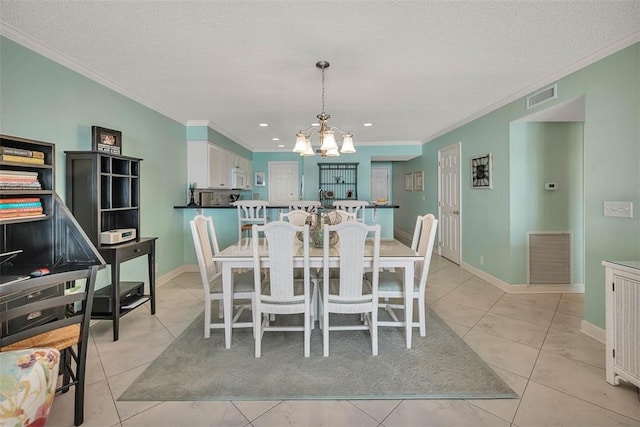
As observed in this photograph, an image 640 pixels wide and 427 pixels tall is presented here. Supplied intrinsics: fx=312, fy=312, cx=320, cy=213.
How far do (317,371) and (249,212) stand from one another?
3138 millimetres

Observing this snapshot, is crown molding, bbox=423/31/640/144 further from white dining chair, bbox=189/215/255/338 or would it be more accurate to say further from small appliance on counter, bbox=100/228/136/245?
small appliance on counter, bbox=100/228/136/245

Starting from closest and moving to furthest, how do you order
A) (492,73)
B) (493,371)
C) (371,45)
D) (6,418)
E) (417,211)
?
(6,418)
(493,371)
(371,45)
(492,73)
(417,211)

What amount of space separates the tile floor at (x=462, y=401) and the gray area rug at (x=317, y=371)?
0.23ft

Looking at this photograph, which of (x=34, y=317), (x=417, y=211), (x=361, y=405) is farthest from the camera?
(x=417, y=211)

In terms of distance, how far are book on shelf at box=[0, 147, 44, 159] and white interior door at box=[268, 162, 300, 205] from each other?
5980 mm

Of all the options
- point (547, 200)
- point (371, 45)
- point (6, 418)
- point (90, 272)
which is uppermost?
point (371, 45)

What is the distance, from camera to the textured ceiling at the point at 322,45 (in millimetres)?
1960

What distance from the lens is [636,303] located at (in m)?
1.82

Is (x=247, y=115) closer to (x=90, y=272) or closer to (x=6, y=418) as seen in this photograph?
(x=90, y=272)

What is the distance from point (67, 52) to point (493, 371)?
4023 mm

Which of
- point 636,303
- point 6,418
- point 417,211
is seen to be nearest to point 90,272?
point 6,418

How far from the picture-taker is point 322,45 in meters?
2.38

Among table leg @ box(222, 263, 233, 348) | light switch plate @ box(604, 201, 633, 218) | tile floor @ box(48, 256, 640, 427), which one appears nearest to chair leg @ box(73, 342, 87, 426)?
tile floor @ box(48, 256, 640, 427)

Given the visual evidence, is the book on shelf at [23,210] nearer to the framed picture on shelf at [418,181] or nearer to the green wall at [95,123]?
the green wall at [95,123]
